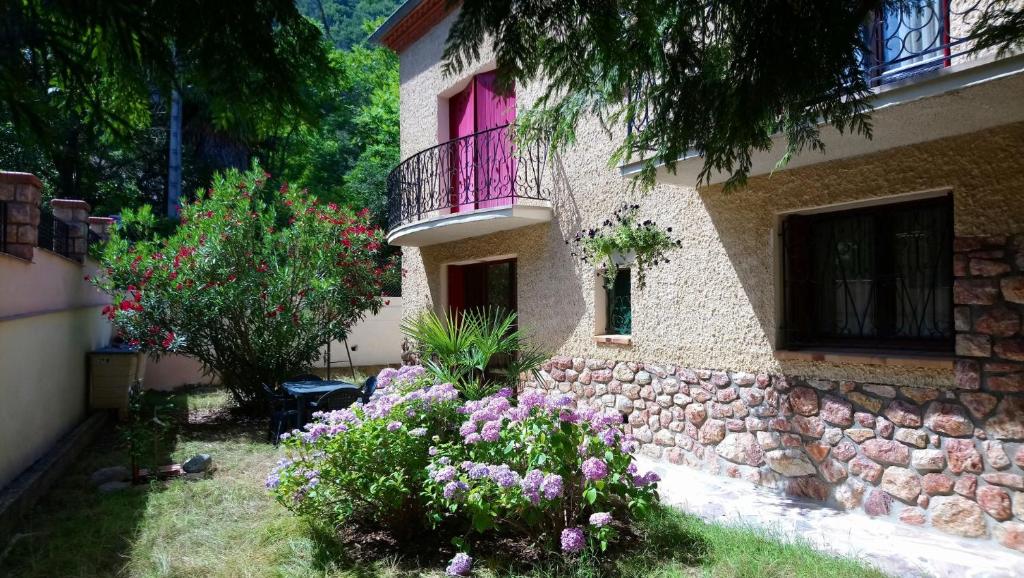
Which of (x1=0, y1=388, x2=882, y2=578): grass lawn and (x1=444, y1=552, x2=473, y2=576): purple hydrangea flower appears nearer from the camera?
(x1=444, y1=552, x2=473, y2=576): purple hydrangea flower

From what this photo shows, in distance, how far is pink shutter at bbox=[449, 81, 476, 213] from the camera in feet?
30.6

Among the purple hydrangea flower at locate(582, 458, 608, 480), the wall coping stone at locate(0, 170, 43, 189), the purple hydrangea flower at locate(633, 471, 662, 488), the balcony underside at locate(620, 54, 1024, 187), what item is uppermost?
the balcony underside at locate(620, 54, 1024, 187)

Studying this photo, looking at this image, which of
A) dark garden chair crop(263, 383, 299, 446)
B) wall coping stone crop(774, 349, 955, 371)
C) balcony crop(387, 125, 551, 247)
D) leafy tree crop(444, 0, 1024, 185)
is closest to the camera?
leafy tree crop(444, 0, 1024, 185)

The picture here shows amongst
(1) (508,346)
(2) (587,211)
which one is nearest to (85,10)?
(1) (508,346)

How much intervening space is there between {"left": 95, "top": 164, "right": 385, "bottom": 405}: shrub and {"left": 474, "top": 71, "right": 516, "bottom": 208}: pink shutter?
182cm

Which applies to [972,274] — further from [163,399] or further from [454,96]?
[163,399]

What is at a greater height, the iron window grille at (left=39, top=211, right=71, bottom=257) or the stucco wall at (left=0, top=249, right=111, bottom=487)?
the iron window grille at (left=39, top=211, right=71, bottom=257)

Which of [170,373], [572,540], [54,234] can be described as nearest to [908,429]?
[572,540]

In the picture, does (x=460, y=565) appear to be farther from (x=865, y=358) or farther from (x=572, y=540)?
(x=865, y=358)

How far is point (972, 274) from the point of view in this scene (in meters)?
4.52

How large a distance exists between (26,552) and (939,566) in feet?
19.1

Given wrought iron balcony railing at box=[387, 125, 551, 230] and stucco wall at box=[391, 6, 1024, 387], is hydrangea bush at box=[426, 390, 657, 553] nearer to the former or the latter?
stucco wall at box=[391, 6, 1024, 387]

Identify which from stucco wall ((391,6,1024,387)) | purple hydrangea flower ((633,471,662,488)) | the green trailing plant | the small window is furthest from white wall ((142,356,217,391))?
purple hydrangea flower ((633,471,662,488))

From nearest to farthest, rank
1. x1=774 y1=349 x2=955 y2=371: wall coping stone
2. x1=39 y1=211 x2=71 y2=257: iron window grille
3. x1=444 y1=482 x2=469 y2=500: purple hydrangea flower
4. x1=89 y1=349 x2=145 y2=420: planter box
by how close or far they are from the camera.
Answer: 1. x1=444 y1=482 x2=469 y2=500: purple hydrangea flower
2. x1=774 y1=349 x2=955 y2=371: wall coping stone
3. x1=39 y1=211 x2=71 y2=257: iron window grille
4. x1=89 y1=349 x2=145 y2=420: planter box
